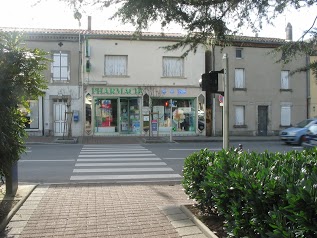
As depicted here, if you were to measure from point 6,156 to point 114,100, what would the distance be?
70.1 ft

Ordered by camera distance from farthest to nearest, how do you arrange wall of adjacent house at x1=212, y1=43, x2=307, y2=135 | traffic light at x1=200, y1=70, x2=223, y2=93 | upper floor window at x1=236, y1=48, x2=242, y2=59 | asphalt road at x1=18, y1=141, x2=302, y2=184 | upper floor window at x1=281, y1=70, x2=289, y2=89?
upper floor window at x1=281, y1=70, x2=289, y2=89 → upper floor window at x1=236, y1=48, x2=242, y2=59 → wall of adjacent house at x1=212, y1=43, x2=307, y2=135 → asphalt road at x1=18, y1=141, x2=302, y2=184 → traffic light at x1=200, y1=70, x2=223, y2=93

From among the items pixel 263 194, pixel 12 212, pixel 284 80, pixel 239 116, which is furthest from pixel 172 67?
pixel 263 194

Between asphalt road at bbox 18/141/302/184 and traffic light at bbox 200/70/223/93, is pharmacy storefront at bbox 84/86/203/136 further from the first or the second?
traffic light at bbox 200/70/223/93

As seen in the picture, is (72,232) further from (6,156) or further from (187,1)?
(187,1)

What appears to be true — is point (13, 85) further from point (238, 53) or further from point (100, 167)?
point (238, 53)

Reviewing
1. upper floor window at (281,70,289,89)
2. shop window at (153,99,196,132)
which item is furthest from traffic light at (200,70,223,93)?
upper floor window at (281,70,289,89)

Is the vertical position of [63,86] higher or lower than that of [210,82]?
higher

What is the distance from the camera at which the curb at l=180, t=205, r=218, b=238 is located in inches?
187

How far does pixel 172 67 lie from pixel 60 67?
25.6ft

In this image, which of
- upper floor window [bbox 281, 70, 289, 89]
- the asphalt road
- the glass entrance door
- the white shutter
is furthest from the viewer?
upper floor window [bbox 281, 70, 289, 89]

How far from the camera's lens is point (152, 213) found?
6109 mm

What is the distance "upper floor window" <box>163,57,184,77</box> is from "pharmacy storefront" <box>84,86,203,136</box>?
112 cm

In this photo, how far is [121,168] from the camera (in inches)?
478

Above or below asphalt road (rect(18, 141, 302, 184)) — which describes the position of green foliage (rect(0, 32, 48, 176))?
above
